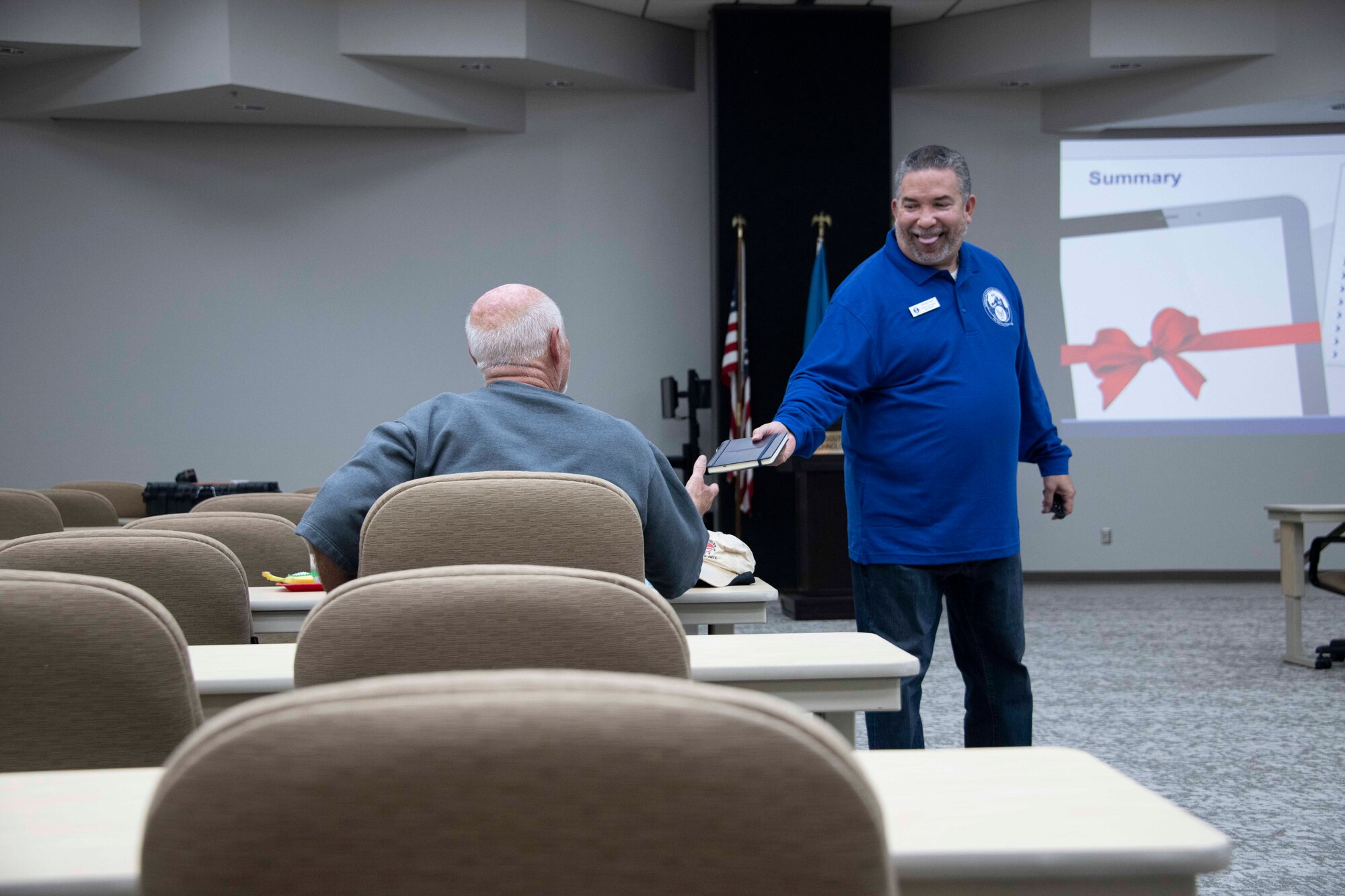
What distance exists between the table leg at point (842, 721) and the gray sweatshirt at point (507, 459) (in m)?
0.63

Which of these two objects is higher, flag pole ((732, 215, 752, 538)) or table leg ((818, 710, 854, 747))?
flag pole ((732, 215, 752, 538))

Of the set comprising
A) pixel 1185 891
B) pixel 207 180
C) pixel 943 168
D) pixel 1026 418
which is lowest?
pixel 1185 891

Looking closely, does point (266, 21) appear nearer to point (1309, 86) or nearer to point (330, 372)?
point (330, 372)

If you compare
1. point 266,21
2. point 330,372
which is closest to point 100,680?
point 266,21

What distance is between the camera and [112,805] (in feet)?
2.93

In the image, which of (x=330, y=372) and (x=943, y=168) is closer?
(x=943, y=168)

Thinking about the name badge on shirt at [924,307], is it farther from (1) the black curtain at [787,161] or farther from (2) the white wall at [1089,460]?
(2) the white wall at [1089,460]

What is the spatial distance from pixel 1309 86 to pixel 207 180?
724 cm

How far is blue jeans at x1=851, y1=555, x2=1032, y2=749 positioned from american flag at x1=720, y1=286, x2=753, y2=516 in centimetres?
467

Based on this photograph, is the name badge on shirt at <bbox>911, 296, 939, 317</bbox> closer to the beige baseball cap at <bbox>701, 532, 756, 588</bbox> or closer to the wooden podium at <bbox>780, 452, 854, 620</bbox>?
the beige baseball cap at <bbox>701, 532, 756, 588</bbox>

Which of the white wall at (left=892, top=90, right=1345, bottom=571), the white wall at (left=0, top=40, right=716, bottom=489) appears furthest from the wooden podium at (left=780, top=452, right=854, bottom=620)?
the white wall at (left=892, top=90, right=1345, bottom=571)

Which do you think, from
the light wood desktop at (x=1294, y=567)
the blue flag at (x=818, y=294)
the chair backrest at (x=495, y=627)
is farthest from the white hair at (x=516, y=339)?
the blue flag at (x=818, y=294)

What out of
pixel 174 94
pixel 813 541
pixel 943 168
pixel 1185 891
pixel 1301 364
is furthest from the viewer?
pixel 1301 364

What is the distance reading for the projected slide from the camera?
26.0 ft
